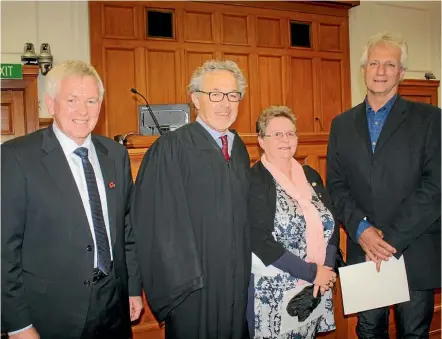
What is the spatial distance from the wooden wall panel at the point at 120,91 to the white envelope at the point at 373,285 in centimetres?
389

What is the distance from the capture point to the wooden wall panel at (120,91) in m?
5.25

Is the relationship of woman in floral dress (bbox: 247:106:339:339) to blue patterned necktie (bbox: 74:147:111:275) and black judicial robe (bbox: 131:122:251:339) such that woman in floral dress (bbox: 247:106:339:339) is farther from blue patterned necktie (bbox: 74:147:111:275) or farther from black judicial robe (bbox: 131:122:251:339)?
blue patterned necktie (bbox: 74:147:111:275)

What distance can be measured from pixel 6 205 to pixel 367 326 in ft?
5.00

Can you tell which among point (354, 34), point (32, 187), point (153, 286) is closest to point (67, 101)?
point (32, 187)

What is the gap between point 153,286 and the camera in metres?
1.70

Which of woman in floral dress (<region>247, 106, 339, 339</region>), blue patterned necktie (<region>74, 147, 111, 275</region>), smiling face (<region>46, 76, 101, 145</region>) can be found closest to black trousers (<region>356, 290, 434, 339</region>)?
woman in floral dress (<region>247, 106, 339, 339</region>)

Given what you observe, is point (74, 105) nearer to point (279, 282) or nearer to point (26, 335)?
point (26, 335)

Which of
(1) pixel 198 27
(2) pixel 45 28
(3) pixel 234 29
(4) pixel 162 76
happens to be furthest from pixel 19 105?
(3) pixel 234 29

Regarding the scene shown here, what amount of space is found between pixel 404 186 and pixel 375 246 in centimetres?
28

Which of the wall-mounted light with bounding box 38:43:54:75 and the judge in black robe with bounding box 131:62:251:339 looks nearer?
the judge in black robe with bounding box 131:62:251:339

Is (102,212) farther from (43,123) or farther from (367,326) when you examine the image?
(43,123)

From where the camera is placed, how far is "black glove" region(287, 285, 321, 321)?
6.15ft

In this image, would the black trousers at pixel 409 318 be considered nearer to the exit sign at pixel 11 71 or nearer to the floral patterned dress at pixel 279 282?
the floral patterned dress at pixel 279 282

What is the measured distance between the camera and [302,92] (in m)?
6.32
